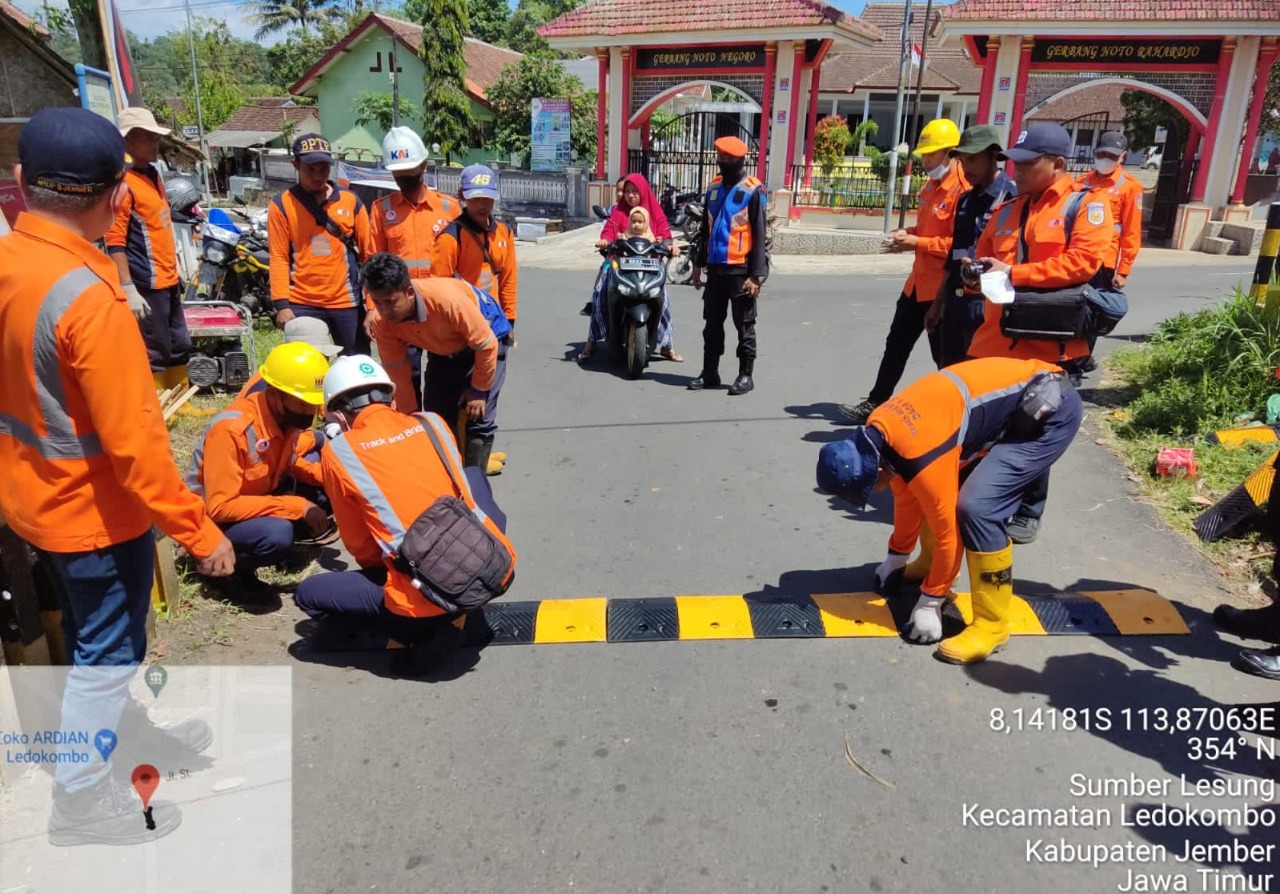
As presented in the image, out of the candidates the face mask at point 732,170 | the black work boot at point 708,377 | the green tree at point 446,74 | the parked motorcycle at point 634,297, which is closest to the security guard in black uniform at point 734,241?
the face mask at point 732,170

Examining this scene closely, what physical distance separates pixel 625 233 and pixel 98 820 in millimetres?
6556

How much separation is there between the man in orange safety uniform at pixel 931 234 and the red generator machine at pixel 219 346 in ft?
15.8

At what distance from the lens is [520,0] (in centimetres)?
5022

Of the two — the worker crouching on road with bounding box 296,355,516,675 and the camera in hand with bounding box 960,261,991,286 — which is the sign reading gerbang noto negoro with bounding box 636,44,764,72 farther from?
the worker crouching on road with bounding box 296,355,516,675

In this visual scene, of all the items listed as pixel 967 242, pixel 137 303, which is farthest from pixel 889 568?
pixel 137 303

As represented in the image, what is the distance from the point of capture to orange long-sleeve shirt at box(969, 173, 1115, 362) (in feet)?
13.4

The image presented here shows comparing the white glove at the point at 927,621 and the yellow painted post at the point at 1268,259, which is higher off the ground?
the yellow painted post at the point at 1268,259

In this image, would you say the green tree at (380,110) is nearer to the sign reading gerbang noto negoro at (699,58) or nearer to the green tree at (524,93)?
the green tree at (524,93)

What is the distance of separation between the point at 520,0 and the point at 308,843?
54.9m

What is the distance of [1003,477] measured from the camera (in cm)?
338

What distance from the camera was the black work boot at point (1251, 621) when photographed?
338 centimetres

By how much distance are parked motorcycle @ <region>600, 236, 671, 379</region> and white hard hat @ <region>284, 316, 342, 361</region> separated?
279cm

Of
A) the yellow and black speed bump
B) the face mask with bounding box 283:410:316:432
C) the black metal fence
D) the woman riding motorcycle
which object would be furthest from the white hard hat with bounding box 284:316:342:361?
the black metal fence

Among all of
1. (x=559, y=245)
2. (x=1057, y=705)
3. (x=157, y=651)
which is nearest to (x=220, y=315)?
(x=157, y=651)
